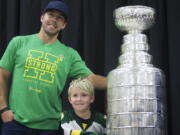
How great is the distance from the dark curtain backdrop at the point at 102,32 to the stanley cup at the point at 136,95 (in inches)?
15.2

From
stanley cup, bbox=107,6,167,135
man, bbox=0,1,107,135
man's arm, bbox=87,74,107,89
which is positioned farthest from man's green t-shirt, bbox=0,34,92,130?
stanley cup, bbox=107,6,167,135

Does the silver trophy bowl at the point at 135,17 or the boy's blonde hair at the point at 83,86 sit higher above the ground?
the silver trophy bowl at the point at 135,17

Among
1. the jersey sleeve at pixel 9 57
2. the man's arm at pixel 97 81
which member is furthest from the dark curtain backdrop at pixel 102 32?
the jersey sleeve at pixel 9 57

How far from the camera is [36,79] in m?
2.02

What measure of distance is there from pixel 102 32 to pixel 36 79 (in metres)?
0.63

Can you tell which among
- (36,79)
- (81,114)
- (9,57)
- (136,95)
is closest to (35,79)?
(36,79)

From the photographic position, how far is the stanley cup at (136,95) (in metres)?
1.76

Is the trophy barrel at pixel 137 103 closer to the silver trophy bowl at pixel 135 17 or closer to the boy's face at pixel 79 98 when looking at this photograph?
the boy's face at pixel 79 98

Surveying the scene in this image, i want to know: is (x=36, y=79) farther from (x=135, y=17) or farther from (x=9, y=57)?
(x=135, y=17)

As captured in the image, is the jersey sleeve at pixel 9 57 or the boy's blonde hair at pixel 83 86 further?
the jersey sleeve at pixel 9 57

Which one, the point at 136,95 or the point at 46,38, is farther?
the point at 46,38

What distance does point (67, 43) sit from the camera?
96.1 inches

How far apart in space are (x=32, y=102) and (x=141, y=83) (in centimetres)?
57

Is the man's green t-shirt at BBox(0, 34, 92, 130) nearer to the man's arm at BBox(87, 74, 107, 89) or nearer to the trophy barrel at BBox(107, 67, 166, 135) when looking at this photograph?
the man's arm at BBox(87, 74, 107, 89)
